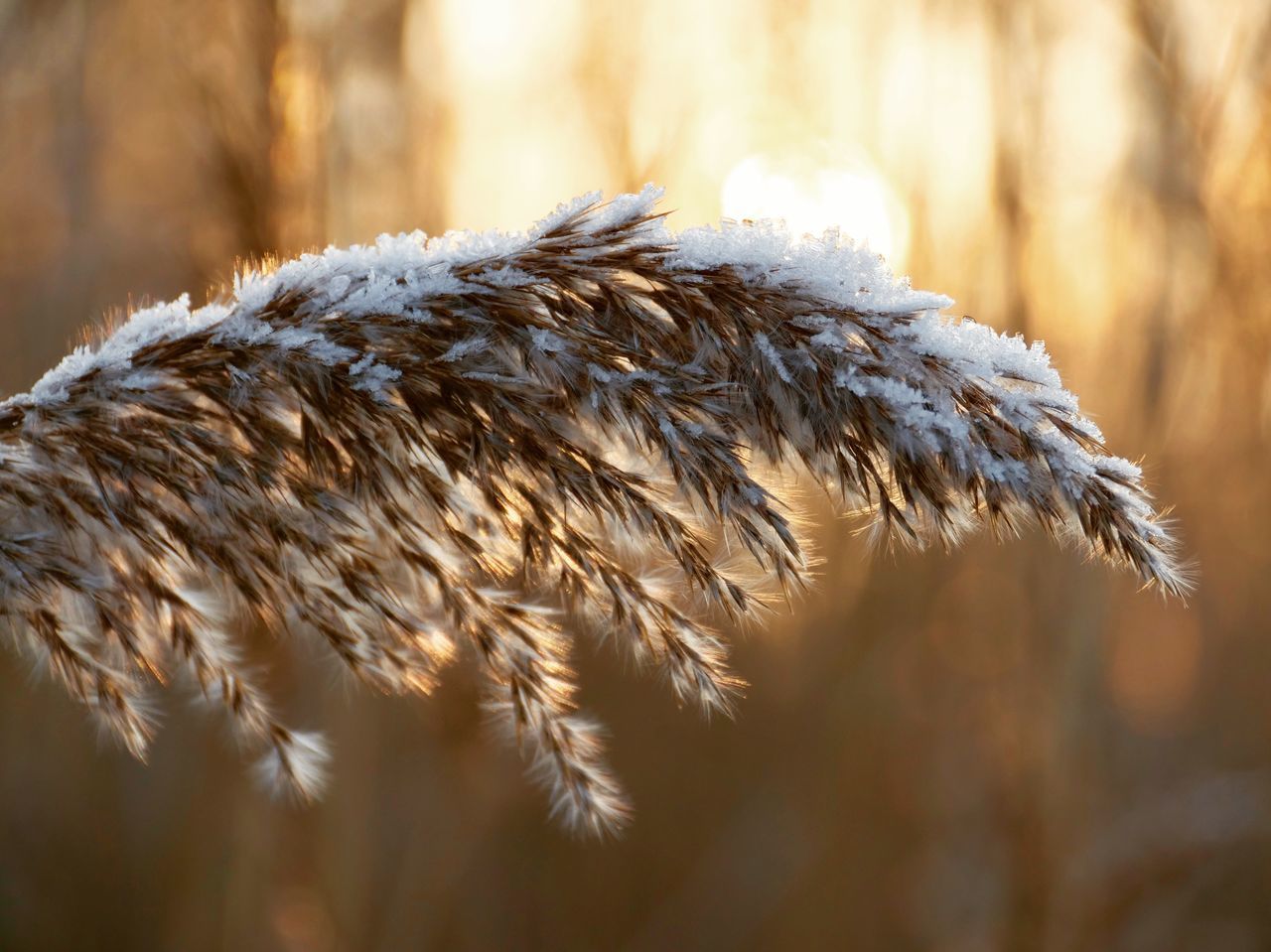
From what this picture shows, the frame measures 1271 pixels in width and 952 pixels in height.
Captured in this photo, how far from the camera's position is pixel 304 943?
4953 mm

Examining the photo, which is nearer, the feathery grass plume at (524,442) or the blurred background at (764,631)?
the feathery grass plume at (524,442)

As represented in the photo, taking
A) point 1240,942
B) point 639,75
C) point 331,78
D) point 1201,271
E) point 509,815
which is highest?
point 639,75

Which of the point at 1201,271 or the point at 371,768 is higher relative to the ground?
the point at 1201,271

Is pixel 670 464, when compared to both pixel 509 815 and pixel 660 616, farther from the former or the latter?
pixel 509 815

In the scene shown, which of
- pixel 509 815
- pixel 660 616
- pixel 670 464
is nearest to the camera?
pixel 670 464

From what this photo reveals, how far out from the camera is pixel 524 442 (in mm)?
1272

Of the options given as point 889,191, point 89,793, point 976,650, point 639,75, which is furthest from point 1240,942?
point 89,793

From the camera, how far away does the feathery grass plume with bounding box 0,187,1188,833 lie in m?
1.20

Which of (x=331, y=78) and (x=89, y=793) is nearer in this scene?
(x=331, y=78)

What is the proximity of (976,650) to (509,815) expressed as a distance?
4.53 meters

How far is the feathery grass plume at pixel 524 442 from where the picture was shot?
1195mm

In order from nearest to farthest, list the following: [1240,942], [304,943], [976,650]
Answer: [304,943] → [976,650] → [1240,942]

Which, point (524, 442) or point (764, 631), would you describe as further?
point (764, 631)

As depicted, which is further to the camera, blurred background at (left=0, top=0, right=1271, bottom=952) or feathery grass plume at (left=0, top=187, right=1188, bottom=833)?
blurred background at (left=0, top=0, right=1271, bottom=952)
